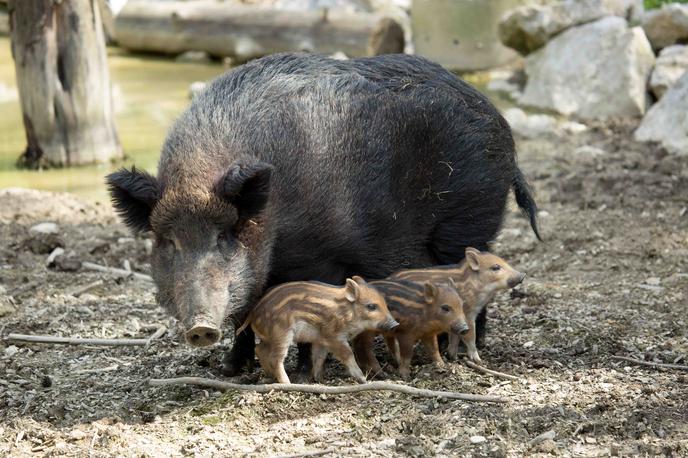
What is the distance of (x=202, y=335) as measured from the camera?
467 cm

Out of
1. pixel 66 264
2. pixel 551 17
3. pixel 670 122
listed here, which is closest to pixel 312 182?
→ pixel 66 264

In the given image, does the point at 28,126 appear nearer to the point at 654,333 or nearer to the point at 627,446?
the point at 654,333

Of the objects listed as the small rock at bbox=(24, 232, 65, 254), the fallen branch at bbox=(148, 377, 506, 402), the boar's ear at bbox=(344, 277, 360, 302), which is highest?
the boar's ear at bbox=(344, 277, 360, 302)

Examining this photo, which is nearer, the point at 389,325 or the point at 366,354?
the point at 389,325

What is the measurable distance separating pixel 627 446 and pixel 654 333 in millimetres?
1673

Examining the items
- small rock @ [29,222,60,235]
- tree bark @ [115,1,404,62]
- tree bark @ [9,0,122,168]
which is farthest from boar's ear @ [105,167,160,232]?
tree bark @ [115,1,404,62]

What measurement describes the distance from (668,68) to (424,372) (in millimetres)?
7928

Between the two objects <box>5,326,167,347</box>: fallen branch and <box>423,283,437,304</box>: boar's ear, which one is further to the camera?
<box>5,326,167,347</box>: fallen branch

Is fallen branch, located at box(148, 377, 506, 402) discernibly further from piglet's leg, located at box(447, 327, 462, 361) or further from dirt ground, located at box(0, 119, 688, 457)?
piglet's leg, located at box(447, 327, 462, 361)

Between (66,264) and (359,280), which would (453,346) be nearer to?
(359,280)

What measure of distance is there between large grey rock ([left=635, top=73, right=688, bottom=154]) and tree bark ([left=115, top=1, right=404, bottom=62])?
5537 mm

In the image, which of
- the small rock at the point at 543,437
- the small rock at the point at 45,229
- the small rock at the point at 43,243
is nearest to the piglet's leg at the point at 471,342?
the small rock at the point at 543,437

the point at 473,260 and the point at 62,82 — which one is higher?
the point at 473,260

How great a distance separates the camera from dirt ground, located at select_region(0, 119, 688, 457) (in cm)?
462
